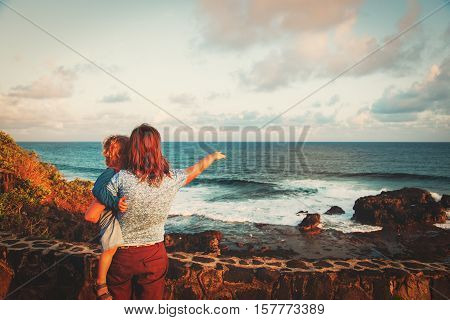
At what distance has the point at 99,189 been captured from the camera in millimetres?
2129

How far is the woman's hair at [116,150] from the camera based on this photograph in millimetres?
2330

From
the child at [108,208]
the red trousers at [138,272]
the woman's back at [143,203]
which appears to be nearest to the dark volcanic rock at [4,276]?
the child at [108,208]

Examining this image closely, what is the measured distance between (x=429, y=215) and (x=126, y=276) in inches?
534

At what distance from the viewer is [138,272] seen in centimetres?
230

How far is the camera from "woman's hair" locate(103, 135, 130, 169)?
2330 mm

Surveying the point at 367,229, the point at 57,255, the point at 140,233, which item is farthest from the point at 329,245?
the point at 140,233

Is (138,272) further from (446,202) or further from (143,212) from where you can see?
(446,202)

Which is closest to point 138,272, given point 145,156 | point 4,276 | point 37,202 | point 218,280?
point 145,156

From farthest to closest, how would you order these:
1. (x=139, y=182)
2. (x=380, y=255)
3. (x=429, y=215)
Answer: (x=429, y=215)
(x=380, y=255)
(x=139, y=182)

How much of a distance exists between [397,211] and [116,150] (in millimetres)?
13013

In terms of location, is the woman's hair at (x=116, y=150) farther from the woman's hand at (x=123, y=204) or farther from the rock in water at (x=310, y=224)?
the rock in water at (x=310, y=224)

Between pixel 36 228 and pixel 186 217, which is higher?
pixel 36 228

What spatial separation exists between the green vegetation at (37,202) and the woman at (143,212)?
560 cm
